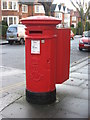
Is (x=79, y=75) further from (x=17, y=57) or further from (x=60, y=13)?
(x=60, y=13)

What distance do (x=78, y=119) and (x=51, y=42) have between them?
1.58 m

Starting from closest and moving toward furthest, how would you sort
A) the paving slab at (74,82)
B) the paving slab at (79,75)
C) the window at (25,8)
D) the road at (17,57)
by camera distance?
the paving slab at (74,82) → the paving slab at (79,75) → the road at (17,57) → the window at (25,8)

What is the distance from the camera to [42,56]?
4.20 m

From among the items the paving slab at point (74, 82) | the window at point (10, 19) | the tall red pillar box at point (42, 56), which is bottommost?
the paving slab at point (74, 82)

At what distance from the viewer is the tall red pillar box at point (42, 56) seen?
4121 mm

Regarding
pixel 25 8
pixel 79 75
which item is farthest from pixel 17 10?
pixel 79 75

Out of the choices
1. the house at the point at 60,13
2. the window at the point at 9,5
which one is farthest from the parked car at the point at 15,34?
the house at the point at 60,13

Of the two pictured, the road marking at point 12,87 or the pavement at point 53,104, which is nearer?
the pavement at point 53,104

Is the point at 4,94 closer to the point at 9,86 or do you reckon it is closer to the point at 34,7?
the point at 9,86

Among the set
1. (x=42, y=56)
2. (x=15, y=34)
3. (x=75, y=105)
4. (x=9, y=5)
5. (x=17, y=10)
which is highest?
(x=9, y=5)

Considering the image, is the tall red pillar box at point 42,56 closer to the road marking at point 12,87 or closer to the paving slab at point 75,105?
the paving slab at point 75,105

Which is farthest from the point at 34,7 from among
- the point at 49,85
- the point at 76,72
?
the point at 49,85

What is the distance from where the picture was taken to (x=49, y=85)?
4.36 metres

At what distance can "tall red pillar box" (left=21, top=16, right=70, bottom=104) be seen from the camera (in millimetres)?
4121
